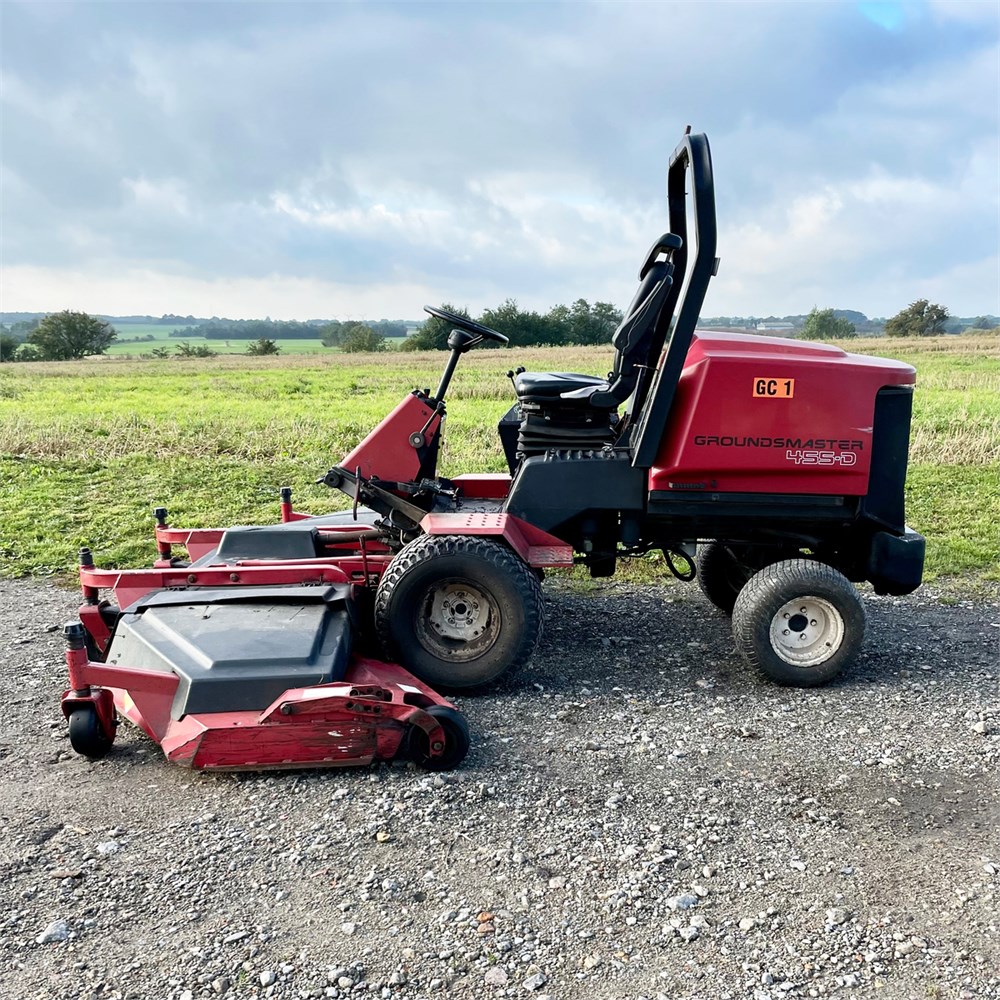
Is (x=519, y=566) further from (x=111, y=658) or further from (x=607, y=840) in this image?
(x=111, y=658)

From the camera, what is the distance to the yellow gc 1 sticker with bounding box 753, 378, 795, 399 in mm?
4438

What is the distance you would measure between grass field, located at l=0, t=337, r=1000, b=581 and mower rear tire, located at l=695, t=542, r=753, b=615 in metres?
0.98

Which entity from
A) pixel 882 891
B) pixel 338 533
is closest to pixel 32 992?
pixel 882 891

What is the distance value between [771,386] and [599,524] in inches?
45.7

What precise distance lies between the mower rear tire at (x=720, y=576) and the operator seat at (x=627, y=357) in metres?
1.51

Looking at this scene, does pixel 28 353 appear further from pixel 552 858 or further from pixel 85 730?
pixel 552 858

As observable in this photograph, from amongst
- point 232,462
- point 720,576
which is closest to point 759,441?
point 720,576

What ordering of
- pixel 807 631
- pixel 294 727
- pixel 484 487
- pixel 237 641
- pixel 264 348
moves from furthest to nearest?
1. pixel 264 348
2. pixel 484 487
3. pixel 807 631
4. pixel 237 641
5. pixel 294 727

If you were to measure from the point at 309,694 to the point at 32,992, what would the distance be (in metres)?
1.36

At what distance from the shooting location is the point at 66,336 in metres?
59.2

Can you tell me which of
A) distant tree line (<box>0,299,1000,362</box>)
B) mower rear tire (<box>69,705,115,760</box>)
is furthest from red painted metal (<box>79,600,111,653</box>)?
distant tree line (<box>0,299,1000,362</box>)

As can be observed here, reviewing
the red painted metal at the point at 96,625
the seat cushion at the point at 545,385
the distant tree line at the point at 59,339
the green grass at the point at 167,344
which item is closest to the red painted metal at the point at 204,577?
the red painted metal at the point at 96,625

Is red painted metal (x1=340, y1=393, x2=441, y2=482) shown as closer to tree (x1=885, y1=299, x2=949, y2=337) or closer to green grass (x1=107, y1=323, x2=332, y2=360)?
green grass (x1=107, y1=323, x2=332, y2=360)

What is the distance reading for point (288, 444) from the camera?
40.2 ft
